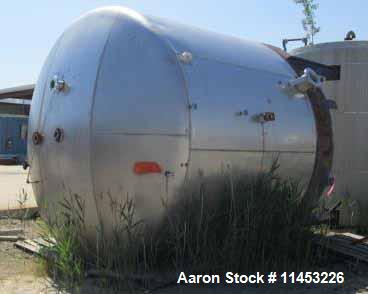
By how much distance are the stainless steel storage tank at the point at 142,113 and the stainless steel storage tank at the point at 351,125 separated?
240 centimetres


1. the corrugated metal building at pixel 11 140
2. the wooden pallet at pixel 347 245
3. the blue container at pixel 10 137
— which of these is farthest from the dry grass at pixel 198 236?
the blue container at pixel 10 137

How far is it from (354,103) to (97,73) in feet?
14.1

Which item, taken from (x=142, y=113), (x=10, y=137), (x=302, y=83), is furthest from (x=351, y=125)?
(x=10, y=137)

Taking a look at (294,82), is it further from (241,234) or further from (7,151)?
(7,151)

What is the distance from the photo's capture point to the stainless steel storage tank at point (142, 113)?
4.32m

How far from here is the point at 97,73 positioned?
4457mm

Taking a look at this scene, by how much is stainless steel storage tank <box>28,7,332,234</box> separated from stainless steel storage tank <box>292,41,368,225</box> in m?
2.40

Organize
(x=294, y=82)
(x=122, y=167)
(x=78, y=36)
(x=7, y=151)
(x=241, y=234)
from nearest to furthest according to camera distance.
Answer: (x=122, y=167), (x=241, y=234), (x=78, y=36), (x=294, y=82), (x=7, y=151)

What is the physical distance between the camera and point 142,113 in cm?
432

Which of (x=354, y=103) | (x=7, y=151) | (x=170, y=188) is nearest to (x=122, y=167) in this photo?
(x=170, y=188)

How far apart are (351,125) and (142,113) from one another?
4.08 meters

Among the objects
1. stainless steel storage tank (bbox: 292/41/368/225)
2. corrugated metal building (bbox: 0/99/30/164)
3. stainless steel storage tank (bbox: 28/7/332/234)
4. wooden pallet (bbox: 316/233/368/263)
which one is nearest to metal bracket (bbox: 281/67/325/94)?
stainless steel storage tank (bbox: 28/7/332/234)

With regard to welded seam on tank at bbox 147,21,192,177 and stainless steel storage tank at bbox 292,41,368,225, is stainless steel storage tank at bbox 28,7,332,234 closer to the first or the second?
welded seam on tank at bbox 147,21,192,177

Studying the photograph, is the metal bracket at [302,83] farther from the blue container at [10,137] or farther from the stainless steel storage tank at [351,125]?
the blue container at [10,137]
